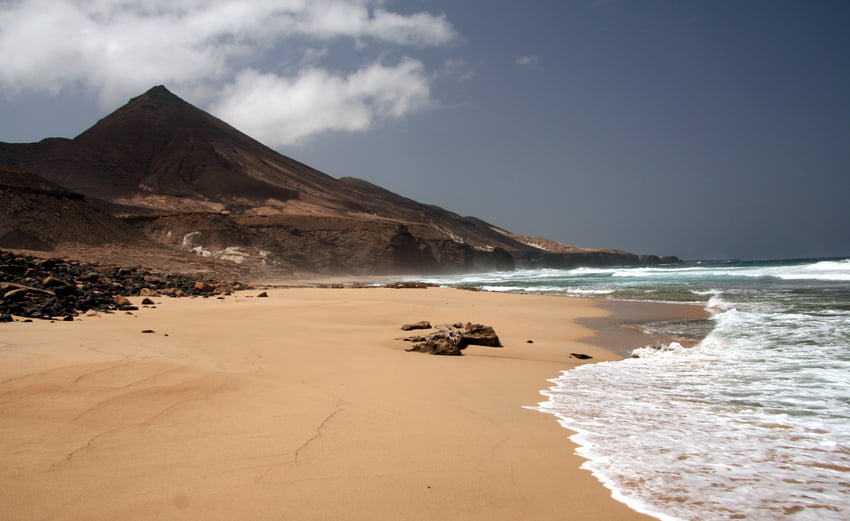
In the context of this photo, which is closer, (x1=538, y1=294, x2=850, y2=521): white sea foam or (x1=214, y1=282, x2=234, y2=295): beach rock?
(x1=538, y1=294, x2=850, y2=521): white sea foam

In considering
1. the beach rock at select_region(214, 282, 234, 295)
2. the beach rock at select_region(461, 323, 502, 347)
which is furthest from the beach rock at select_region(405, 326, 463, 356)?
the beach rock at select_region(214, 282, 234, 295)

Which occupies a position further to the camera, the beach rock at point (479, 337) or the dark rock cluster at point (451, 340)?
the beach rock at point (479, 337)

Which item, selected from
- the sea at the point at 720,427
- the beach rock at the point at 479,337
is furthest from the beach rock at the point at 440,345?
the sea at the point at 720,427

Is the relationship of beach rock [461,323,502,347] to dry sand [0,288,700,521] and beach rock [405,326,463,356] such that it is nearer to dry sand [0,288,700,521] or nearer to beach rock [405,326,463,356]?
beach rock [405,326,463,356]

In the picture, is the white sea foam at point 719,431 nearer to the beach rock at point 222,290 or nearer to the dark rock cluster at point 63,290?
the dark rock cluster at point 63,290

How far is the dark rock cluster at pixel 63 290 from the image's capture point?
6.77m

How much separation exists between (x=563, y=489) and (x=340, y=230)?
5518 cm

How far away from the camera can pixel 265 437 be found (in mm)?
2617

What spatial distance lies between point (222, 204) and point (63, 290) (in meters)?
58.8

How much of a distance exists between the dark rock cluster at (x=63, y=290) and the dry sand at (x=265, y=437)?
1.45m

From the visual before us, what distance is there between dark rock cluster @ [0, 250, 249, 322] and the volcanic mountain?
1435 centimetres

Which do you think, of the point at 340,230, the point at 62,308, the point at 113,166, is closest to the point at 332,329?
the point at 62,308

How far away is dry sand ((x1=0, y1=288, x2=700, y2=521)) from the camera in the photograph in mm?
1894

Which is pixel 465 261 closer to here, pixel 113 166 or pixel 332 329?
pixel 113 166
